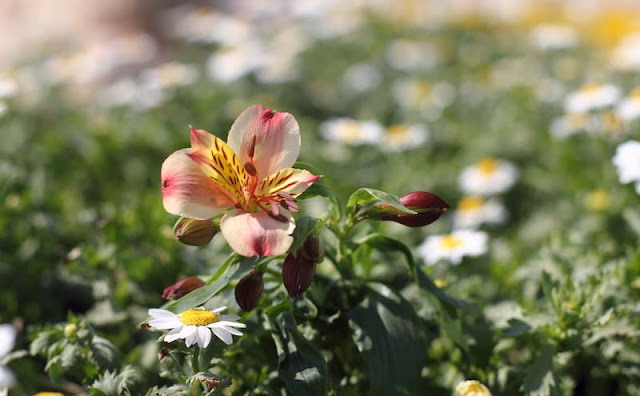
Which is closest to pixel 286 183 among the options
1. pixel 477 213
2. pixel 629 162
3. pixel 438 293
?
pixel 438 293

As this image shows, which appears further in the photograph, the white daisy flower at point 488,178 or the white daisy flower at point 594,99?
the white daisy flower at point 488,178

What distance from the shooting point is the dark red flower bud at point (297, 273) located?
1290 mm

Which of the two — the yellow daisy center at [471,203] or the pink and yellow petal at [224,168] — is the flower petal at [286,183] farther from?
the yellow daisy center at [471,203]

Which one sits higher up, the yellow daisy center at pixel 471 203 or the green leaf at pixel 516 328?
the green leaf at pixel 516 328

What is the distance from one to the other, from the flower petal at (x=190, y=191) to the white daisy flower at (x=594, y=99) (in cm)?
188

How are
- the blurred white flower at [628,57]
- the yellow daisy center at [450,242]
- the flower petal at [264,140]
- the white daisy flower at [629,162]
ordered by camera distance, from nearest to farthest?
the flower petal at [264,140] → the white daisy flower at [629,162] → the yellow daisy center at [450,242] → the blurred white flower at [628,57]

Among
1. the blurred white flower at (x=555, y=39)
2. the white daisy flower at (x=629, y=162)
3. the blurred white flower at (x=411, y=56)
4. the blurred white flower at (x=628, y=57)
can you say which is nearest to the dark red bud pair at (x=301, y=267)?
the white daisy flower at (x=629, y=162)

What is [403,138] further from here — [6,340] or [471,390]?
[6,340]

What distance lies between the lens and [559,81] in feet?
12.9

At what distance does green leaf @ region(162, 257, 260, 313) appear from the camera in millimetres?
1320

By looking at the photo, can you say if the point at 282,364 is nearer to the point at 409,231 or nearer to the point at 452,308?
the point at 452,308

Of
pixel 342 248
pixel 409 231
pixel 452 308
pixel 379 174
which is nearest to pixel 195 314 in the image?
pixel 342 248

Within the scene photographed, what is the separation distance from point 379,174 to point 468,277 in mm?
1048

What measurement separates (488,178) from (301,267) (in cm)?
184
